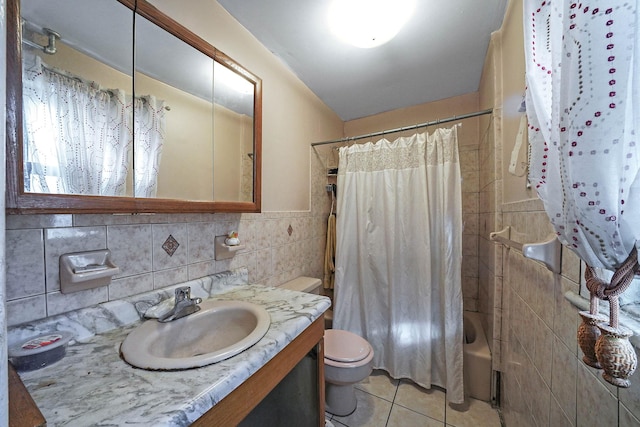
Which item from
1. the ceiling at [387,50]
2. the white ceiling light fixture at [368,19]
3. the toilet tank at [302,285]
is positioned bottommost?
the toilet tank at [302,285]

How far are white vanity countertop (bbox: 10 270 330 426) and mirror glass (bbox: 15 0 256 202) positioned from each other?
46 cm

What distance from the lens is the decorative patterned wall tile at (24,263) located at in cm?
58

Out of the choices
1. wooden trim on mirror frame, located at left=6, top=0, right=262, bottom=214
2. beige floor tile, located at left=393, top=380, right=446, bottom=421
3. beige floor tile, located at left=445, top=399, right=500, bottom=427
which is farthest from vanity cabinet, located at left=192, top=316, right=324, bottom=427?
beige floor tile, located at left=445, top=399, right=500, bottom=427

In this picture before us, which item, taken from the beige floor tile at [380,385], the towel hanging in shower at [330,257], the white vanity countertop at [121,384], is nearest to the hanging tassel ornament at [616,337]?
the white vanity countertop at [121,384]

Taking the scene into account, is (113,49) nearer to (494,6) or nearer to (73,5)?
(73,5)

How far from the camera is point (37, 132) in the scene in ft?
1.93

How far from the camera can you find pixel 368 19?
114 cm

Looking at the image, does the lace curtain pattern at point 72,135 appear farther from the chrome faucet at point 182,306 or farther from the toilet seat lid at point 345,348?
the toilet seat lid at point 345,348

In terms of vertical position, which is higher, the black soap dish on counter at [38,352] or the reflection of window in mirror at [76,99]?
the reflection of window in mirror at [76,99]

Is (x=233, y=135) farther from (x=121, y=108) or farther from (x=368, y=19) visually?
(x=368, y=19)

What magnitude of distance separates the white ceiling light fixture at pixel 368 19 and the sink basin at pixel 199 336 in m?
1.49

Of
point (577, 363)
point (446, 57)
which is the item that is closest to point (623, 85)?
point (577, 363)

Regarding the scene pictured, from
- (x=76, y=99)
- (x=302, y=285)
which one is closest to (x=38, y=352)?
(x=76, y=99)

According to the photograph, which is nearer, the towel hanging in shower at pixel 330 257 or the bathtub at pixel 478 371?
the bathtub at pixel 478 371
